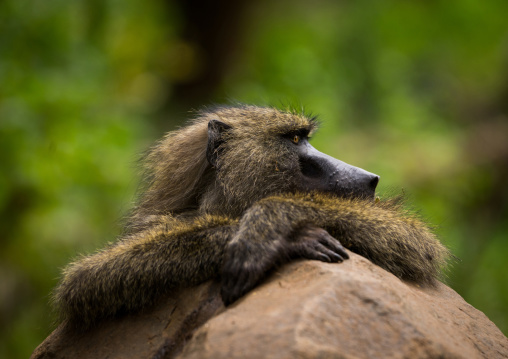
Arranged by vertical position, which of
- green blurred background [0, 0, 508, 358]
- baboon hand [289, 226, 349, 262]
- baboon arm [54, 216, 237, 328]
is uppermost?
green blurred background [0, 0, 508, 358]

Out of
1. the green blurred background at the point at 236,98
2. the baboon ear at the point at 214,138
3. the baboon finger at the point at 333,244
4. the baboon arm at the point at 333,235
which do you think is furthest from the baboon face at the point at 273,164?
the green blurred background at the point at 236,98

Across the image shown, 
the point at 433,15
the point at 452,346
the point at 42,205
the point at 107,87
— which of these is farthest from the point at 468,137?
→ the point at 452,346

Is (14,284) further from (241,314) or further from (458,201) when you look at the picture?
(458,201)

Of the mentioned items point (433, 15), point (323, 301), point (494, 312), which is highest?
point (433, 15)

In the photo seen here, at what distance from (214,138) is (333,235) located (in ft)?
3.48

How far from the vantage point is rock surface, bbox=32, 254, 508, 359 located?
252 centimetres

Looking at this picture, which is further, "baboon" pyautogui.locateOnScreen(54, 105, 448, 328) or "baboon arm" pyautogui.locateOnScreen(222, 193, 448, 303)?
"baboon" pyautogui.locateOnScreen(54, 105, 448, 328)

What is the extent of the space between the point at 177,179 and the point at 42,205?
291cm

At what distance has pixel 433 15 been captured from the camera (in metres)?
13.5

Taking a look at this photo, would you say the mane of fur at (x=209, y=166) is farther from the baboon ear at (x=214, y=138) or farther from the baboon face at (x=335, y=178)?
the baboon face at (x=335, y=178)

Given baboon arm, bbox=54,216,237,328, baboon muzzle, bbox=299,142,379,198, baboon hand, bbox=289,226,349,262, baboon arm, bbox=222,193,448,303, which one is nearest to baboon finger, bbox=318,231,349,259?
baboon hand, bbox=289,226,349,262

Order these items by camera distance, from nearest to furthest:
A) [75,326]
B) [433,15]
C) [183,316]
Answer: [183,316]
[75,326]
[433,15]

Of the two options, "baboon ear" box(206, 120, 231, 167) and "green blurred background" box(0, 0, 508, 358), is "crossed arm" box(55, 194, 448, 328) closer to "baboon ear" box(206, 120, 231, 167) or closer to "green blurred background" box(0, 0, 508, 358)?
"baboon ear" box(206, 120, 231, 167)

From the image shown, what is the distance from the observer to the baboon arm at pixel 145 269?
3.19 metres
